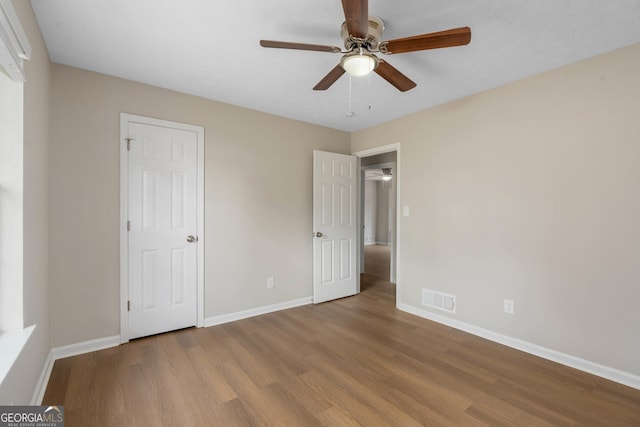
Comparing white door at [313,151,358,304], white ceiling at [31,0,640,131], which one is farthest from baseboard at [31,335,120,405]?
white ceiling at [31,0,640,131]

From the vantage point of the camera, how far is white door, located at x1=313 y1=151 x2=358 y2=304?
152 inches

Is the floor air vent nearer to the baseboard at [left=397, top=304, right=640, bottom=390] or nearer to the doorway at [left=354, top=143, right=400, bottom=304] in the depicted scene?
the baseboard at [left=397, top=304, right=640, bottom=390]

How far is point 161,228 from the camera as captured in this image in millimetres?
2820

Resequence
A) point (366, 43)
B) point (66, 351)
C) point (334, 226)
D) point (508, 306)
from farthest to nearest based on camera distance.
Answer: point (334, 226)
point (508, 306)
point (66, 351)
point (366, 43)

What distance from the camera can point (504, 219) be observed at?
8.95ft

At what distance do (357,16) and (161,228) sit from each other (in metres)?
2.54

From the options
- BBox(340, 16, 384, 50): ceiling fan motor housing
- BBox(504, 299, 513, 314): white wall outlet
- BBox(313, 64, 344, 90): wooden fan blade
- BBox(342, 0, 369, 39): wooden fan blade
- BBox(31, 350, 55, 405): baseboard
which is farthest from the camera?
BBox(504, 299, 513, 314): white wall outlet

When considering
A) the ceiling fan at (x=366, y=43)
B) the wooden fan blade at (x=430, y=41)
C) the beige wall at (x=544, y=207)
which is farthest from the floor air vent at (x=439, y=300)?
the wooden fan blade at (x=430, y=41)

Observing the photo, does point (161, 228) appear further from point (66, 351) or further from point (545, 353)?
point (545, 353)

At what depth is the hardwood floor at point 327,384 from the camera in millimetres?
1723

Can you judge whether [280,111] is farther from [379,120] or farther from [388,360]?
[388,360]

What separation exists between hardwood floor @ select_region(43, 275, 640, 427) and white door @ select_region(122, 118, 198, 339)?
0.87 ft

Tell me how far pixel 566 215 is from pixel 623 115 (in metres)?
0.81

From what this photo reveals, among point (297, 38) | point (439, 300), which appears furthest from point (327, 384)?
point (297, 38)
